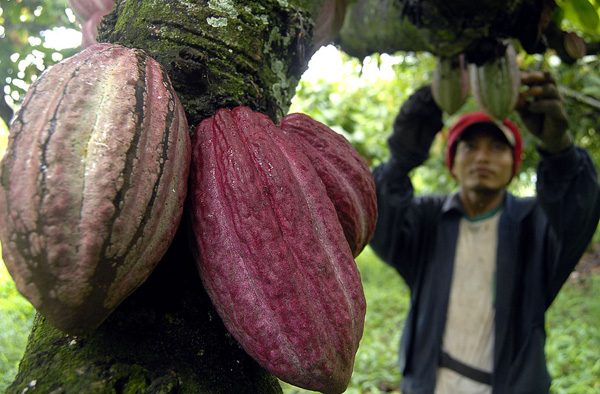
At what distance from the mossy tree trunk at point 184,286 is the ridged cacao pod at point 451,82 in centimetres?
99

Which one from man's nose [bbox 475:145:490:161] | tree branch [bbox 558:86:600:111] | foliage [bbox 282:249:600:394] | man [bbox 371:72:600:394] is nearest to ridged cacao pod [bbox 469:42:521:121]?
man [bbox 371:72:600:394]

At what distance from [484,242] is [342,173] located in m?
Answer: 1.64

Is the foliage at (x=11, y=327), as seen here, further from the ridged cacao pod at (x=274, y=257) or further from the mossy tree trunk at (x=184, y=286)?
the ridged cacao pod at (x=274, y=257)

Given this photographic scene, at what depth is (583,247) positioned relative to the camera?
5.92 feet

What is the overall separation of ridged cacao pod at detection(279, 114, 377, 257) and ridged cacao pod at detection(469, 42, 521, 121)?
100cm

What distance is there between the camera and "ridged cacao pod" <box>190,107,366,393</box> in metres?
0.50

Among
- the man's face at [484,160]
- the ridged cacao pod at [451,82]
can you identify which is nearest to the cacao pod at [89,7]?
the ridged cacao pod at [451,82]

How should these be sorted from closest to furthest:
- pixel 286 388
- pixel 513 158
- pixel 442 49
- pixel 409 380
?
pixel 442 49 < pixel 409 380 < pixel 513 158 < pixel 286 388

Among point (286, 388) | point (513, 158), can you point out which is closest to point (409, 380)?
point (513, 158)

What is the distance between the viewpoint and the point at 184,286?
556 mm

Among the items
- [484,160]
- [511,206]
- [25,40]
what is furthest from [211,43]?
[511,206]

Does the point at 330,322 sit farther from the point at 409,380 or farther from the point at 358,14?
the point at 409,380

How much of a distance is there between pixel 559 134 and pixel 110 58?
1.72 metres

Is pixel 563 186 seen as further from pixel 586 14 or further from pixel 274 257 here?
pixel 274 257
